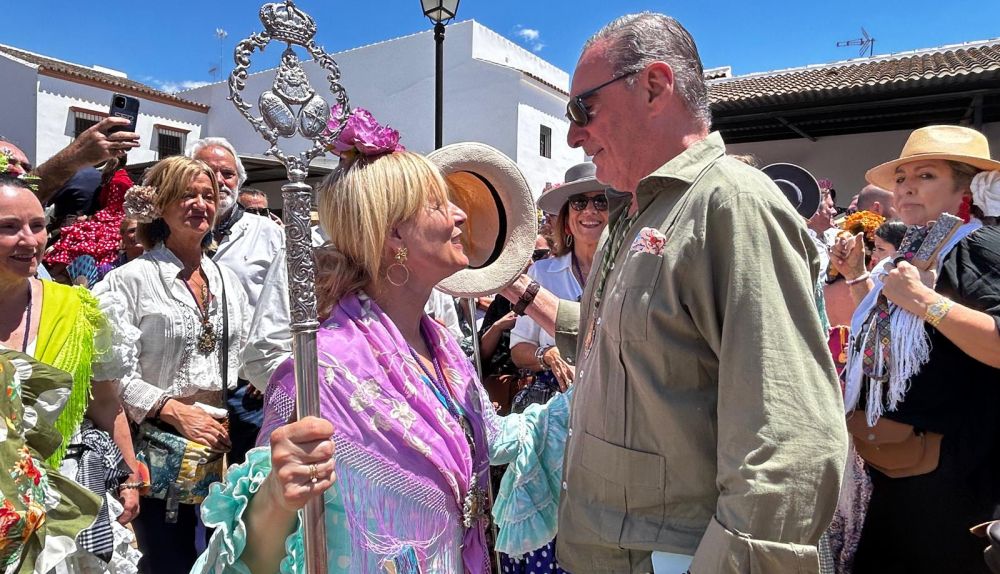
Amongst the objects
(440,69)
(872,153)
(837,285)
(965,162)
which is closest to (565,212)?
(837,285)

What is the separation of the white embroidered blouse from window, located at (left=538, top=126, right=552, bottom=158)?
19884 mm

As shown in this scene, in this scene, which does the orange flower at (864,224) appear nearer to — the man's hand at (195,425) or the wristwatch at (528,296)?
the wristwatch at (528,296)

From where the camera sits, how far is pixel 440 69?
7.45 metres

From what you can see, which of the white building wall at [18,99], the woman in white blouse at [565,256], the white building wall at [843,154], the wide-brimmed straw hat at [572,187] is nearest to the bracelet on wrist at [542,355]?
the woman in white blouse at [565,256]

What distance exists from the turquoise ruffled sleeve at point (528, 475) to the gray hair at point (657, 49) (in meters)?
1.04

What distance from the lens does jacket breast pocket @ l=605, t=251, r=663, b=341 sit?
150 centimetres

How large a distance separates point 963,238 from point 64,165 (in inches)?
164

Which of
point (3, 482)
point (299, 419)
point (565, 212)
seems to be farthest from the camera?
point (565, 212)

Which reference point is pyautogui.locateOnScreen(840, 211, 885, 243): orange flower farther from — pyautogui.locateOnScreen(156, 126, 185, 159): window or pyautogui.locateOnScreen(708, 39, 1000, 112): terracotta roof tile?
pyautogui.locateOnScreen(156, 126, 185, 159): window

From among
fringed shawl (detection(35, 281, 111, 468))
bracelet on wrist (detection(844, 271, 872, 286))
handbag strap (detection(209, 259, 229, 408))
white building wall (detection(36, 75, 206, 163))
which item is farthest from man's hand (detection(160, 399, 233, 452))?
white building wall (detection(36, 75, 206, 163))

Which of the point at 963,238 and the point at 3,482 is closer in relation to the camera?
the point at 3,482

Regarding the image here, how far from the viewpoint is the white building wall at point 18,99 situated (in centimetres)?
1977

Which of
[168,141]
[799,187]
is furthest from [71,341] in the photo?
[168,141]

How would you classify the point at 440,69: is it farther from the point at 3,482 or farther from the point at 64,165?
the point at 3,482
